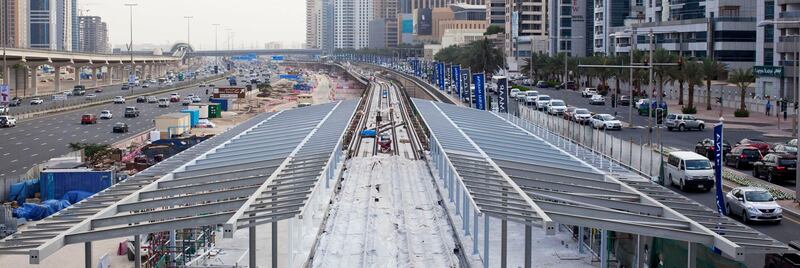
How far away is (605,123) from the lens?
57.3 metres

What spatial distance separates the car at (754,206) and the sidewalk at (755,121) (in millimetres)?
25927

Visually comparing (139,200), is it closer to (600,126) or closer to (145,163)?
(145,163)

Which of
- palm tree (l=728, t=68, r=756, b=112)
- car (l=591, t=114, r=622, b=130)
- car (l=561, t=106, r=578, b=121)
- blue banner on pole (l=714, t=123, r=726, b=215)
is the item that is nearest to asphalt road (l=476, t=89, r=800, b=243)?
car (l=591, t=114, r=622, b=130)

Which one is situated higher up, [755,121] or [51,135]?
[755,121]

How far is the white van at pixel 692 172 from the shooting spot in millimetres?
32969

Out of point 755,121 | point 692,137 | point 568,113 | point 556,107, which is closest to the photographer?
point 692,137

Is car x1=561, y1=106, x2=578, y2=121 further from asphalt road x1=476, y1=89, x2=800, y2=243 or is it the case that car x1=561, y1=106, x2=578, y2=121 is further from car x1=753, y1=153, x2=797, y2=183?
car x1=753, y1=153, x2=797, y2=183

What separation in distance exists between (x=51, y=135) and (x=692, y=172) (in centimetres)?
4275

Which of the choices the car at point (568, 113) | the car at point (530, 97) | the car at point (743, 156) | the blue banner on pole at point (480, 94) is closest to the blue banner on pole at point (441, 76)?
the car at point (530, 97)

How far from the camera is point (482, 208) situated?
1792 cm

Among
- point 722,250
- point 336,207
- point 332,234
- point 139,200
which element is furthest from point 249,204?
point 336,207

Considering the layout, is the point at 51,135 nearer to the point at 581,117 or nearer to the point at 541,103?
the point at 581,117

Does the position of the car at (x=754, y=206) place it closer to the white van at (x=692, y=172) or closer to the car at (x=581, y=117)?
the white van at (x=692, y=172)

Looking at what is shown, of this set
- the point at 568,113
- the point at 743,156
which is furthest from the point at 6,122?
the point at 743,156
